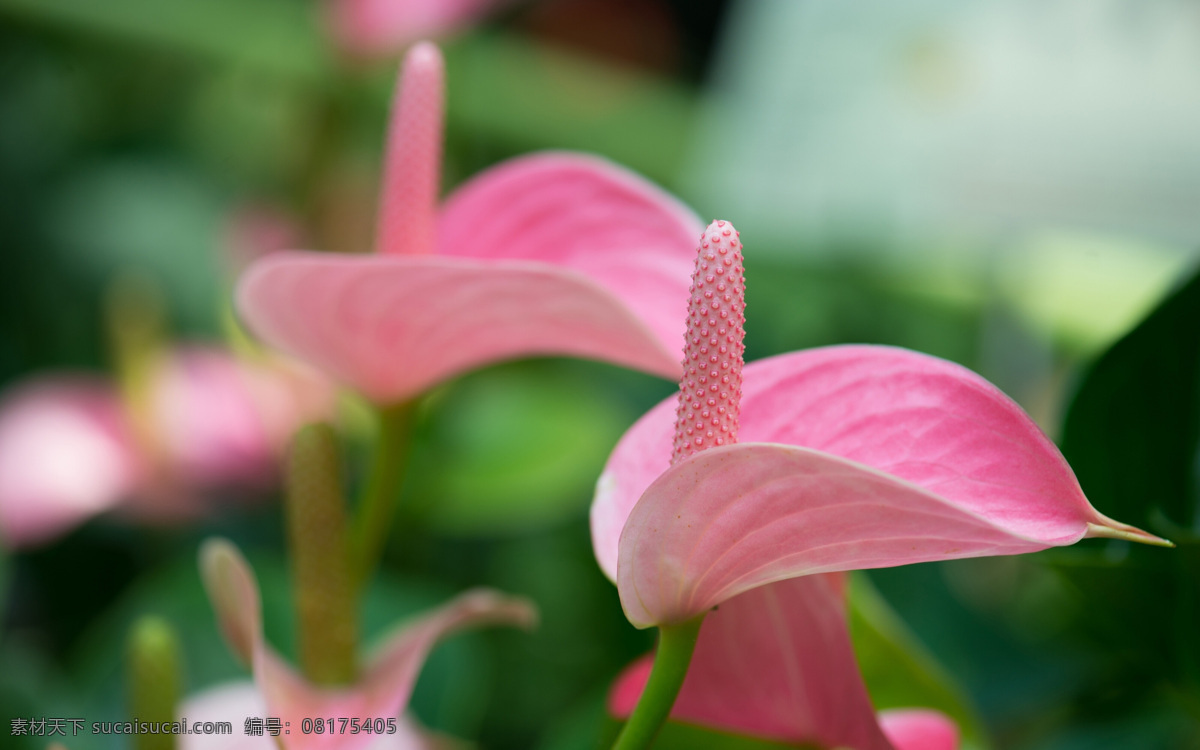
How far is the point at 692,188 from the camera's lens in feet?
3.62

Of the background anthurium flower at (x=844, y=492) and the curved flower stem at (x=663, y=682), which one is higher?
the background anthurium flower at (x=844, y=492)

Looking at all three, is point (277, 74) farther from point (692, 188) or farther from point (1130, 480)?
point (1130, 480)

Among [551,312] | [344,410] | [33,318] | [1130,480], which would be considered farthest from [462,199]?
[33,318]

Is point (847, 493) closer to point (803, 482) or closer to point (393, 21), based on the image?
point (803, 482)

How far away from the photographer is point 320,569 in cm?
28

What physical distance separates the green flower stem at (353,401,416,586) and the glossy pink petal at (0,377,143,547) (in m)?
0.29

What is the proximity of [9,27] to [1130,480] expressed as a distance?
1.02 meters

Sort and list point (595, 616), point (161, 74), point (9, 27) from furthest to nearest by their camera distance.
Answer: point (161, 74), point (9, 27), point (595, 616)

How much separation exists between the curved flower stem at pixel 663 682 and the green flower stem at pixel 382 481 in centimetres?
13

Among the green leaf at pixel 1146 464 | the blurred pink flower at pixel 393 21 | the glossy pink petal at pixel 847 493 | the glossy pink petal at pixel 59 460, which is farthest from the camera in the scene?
the blurred pink flower at pixel 393 21

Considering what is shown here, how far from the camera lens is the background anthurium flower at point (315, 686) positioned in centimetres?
23

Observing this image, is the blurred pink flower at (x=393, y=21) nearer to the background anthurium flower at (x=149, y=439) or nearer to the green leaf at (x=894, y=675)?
the background anthurium flower at (x=149, y=439)

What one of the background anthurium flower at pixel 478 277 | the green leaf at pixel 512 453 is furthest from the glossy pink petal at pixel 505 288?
the green leaf at pixel 512 453

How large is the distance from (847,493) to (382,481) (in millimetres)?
184
